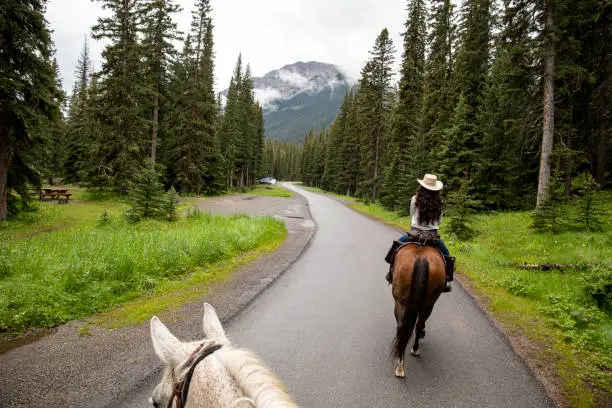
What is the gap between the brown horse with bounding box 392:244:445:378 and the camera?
14.0ft

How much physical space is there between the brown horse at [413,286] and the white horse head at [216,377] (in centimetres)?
333

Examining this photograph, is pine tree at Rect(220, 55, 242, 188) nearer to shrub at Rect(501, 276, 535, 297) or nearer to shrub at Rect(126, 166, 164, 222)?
shrub at Rect(126, 166, 164, 222)

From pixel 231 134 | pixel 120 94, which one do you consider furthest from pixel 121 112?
pixel 231 134

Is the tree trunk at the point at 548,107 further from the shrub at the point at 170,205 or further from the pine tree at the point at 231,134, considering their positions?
the pine tree at the point at 231,134

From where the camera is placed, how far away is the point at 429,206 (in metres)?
4.71

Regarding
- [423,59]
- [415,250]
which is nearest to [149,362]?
[415,250]

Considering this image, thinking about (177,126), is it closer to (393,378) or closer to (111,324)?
(111,324)

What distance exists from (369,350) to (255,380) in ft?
13.3

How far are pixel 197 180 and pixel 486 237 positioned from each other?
29024mm

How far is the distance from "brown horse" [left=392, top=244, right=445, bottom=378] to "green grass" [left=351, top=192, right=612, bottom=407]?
1942 millimetres

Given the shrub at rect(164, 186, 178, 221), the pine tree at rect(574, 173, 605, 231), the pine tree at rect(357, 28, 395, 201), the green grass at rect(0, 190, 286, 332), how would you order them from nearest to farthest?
1. the green grass at rect(0, 190, 286, 332)
2. the pine tree at rect(574, 173, 605, 231)
3. the shrub at rect(164, 186, 178, 221)
4. the pine tree at rect(357, 28, 395, 201)

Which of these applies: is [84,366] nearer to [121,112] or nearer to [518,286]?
[518,286]

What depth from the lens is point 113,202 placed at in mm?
23422

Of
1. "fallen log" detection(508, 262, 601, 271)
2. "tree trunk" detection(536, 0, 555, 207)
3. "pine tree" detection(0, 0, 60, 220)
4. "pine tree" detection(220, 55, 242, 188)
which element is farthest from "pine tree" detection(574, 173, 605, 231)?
"pine tree" detection(220, 55, 242, 188)
